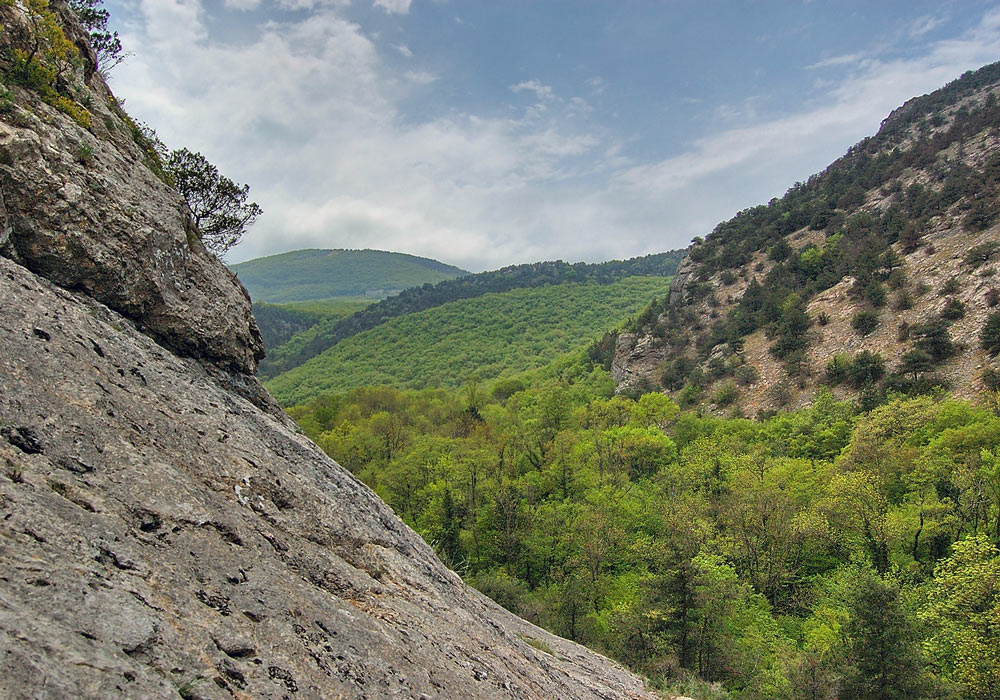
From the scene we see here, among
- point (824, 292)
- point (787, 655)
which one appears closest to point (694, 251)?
point (824, 292)

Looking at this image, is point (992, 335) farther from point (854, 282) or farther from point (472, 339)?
point (472, 339)

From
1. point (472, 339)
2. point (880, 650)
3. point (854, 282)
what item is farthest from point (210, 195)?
point (472, 339)

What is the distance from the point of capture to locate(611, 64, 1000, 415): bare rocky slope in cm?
4172

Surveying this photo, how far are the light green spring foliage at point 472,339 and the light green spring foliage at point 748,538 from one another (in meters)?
70.6

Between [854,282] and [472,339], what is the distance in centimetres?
10169

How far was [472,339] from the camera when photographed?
14312 centimetres

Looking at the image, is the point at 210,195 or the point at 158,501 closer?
the point at 158,501

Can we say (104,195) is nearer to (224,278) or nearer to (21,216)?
(21,216)

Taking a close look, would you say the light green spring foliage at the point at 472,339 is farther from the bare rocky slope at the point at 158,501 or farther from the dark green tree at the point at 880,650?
the bare rocky slope at the point at 158,501

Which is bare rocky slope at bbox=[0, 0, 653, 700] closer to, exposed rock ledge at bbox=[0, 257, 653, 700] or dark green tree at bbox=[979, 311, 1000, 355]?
exposed rock ledge at bbox=[0, 257, 653, 700]

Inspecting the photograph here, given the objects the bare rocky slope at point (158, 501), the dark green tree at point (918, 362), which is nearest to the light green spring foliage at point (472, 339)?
the dark green tree at point (918, 362)

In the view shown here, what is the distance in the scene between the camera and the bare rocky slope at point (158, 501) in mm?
5023

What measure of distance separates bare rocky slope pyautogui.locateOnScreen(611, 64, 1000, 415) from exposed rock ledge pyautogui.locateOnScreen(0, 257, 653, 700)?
140 ft

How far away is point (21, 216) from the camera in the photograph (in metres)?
8.46
